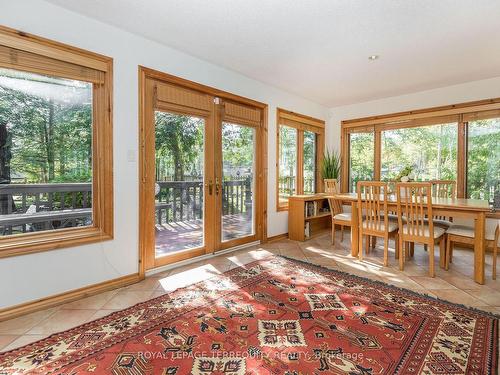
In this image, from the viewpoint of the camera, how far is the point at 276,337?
5.97ft

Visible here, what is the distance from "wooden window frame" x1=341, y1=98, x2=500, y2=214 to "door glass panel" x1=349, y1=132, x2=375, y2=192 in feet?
0.27

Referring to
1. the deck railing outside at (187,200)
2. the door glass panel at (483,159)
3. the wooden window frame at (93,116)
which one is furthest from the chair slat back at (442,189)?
the wooden window frame at (93,116)

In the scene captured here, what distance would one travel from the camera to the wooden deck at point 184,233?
10.4ft

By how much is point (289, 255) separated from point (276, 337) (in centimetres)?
197

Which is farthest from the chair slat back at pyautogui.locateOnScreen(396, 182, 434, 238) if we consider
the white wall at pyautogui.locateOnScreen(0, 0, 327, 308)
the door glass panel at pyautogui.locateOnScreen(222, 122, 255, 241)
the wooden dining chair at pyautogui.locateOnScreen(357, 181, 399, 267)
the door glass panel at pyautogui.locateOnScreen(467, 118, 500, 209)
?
the white wall at pyautogui.locateOnScreen(0, 0, 327, 308)

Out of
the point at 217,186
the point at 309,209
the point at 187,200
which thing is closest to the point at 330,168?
the point at 309,209

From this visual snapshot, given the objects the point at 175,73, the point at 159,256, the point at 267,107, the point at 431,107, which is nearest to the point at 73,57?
the point at 175,73

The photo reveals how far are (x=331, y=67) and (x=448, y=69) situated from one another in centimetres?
162

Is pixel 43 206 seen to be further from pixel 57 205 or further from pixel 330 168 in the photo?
pixel 330 168

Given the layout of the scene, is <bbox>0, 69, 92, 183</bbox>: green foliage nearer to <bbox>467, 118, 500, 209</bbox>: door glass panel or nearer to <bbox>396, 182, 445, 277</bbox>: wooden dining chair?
<bbox>396, 182, 445, 277</bbox>: wooden dining chair

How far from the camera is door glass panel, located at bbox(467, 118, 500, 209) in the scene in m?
4.07

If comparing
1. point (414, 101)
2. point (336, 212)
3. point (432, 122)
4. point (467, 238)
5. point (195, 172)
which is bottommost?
point (467, 238)

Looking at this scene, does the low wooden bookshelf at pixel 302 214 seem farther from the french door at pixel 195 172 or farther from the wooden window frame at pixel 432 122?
the wooden window frame at pixel 432 122

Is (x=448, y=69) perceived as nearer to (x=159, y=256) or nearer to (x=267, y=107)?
(x=267, y=107)
